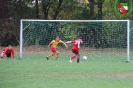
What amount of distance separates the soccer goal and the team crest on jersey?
32.3ft

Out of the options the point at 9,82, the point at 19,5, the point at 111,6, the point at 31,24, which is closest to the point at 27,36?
the point at 31,24

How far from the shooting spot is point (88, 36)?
32.8 metres

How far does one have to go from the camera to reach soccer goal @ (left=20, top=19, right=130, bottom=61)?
3166cm

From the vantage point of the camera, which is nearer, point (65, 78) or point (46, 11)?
point (65, 78)

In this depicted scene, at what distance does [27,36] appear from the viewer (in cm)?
3284

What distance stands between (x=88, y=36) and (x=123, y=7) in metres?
11.5

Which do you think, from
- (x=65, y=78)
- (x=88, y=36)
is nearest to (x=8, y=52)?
(x=88, y=36)

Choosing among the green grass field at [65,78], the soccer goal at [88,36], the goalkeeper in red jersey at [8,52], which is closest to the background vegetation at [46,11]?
the soccer goal at [88,36]

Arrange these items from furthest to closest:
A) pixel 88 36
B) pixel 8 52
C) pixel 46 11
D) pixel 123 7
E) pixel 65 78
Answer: pixel 46 11, pixel 123 7, pixel 88 36, pixel 8 52, pixel 65 78

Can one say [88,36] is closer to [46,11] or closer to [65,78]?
[46,11]

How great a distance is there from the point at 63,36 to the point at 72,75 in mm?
15547

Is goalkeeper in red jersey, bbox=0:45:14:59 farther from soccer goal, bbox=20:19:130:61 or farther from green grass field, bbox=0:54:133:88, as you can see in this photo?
green grass field, bbox=0:54:133:88

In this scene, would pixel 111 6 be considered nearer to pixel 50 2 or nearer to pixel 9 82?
pixel 50 2

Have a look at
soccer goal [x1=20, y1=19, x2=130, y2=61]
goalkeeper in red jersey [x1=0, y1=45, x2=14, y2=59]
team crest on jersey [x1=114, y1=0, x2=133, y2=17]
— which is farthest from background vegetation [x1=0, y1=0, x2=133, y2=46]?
goalkeeper in red jersey [x1=0, y1=45, x2=14, y2=59]
